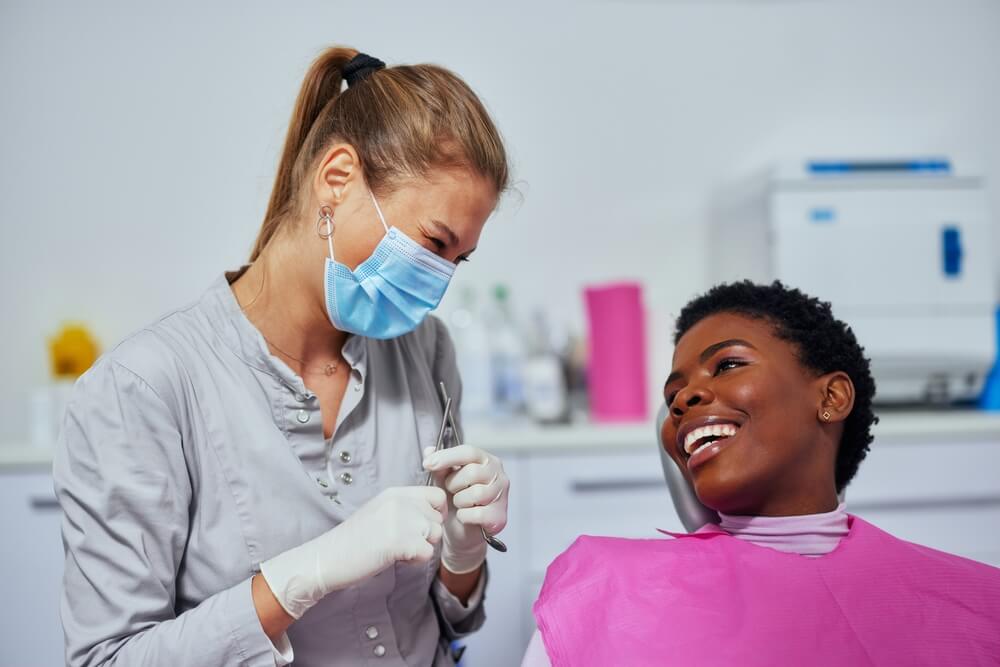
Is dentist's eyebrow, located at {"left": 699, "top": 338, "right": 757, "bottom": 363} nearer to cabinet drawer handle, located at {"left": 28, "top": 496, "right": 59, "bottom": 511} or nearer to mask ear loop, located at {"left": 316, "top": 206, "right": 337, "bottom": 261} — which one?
mask ear loop, located at {"left": 316, "top": 206, "right": 337, "bottom": 261}

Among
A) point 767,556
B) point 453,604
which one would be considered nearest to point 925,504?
point 767,556

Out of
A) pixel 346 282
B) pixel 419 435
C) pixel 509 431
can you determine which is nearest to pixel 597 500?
pixel 509 431

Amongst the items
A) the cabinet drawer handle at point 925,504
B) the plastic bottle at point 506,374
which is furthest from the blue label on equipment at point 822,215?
the plastic bottle at point 506,374

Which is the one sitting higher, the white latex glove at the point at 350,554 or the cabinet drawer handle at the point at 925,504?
the white latex glove at the point at 350,554

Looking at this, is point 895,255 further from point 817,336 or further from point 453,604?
point 453,604

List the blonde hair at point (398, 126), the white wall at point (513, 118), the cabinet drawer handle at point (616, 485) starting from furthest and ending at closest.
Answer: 1. the white wall at point (513, 118)
2. the cabinet drawer handle at point (616, 485)
3. the blonde hair at point (398, 126)

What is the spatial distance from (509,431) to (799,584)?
3.47 feet

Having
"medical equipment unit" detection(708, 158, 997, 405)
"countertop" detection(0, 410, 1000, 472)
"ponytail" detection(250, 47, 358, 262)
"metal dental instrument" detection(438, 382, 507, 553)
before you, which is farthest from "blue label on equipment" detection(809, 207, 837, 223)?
"ponytail" detection(250, 47, 358, 262)

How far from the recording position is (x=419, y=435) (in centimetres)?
120

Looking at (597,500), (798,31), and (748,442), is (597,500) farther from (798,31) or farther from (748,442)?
(798,31)

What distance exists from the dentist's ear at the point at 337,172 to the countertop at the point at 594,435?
0.91 meters

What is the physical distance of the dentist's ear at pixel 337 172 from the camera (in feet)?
3.49

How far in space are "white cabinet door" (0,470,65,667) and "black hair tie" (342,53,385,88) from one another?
4.14 ft

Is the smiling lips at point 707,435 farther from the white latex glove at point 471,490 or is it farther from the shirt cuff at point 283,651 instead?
the shirt cuff at point 283,651
